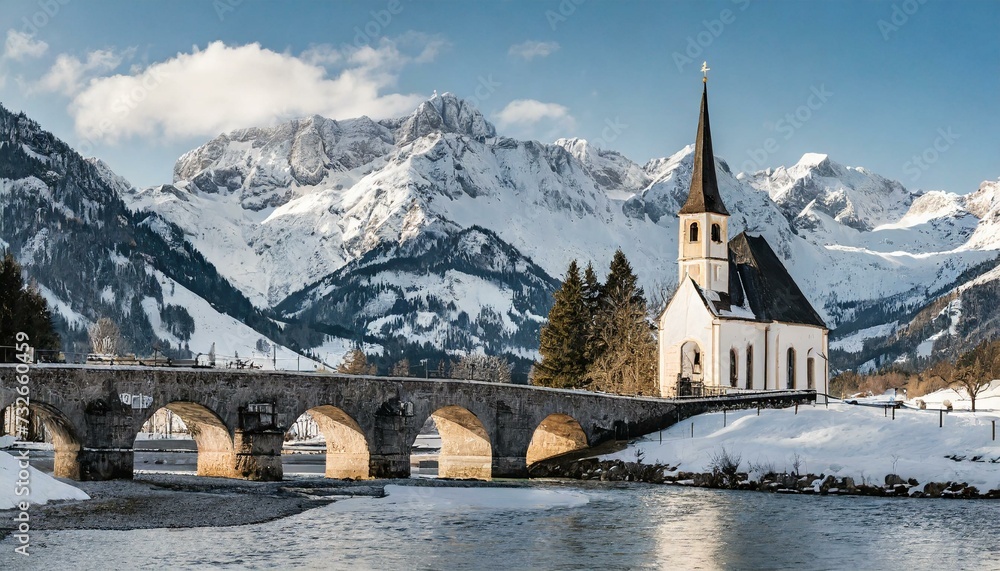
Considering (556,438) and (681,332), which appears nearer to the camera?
(556,438)

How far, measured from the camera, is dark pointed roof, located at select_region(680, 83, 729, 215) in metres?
113

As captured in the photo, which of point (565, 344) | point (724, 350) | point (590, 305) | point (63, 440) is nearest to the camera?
point (63, 440)

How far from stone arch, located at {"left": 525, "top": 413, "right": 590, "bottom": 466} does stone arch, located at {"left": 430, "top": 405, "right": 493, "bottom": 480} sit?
166 inches

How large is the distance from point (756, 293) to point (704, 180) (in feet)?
37.8

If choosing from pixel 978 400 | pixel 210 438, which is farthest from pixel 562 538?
pixel 978 400

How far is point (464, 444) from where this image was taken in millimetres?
81500

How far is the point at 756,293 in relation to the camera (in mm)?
111875

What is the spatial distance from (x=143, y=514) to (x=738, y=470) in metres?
A: 36.8

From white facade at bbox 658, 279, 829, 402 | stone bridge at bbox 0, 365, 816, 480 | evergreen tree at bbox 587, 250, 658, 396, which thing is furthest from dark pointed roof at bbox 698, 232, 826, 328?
stone bridge at bbox 0, 365, 816, 480

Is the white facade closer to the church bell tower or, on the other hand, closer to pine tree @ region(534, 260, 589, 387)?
the church bell tower

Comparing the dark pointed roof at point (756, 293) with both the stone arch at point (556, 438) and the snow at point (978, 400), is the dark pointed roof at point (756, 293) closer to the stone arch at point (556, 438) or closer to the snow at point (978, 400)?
the stone arch at point (556, 438)

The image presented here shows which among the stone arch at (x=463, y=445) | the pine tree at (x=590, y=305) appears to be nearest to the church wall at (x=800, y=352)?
the pine tree at (x=590, y=305)

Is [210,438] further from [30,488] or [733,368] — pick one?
[733,368]

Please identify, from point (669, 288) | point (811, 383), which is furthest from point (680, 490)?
point (669, 288)
